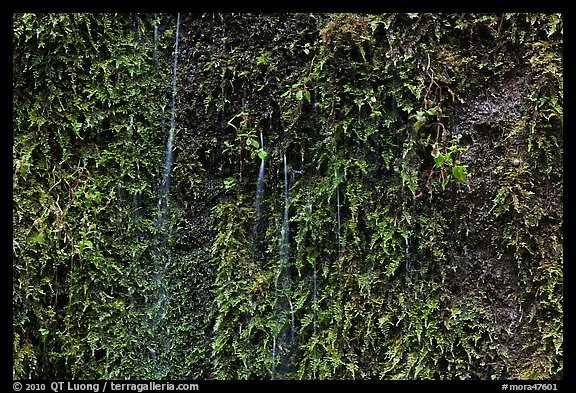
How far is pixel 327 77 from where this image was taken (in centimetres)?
248

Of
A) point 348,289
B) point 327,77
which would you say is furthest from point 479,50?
point 348,289

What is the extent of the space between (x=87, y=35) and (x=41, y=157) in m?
0.71

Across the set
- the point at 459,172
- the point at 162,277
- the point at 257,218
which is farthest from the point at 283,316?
the point at 459,172

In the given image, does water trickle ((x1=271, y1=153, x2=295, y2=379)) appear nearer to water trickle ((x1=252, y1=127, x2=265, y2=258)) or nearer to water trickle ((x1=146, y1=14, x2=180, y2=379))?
water trickle ((x1=252, y1=127, x2=265, y2=258))

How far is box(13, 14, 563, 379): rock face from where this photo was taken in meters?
2.43

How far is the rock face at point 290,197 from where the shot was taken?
2434 millimetres

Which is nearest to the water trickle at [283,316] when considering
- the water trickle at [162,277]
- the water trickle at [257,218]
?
the water trickle at [257,218]

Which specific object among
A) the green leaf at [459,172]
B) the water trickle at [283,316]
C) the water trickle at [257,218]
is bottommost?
the water trickle at [283,316]

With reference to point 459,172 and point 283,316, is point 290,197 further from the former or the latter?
point 459,172

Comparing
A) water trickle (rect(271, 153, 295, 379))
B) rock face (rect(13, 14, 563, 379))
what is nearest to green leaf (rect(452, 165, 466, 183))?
rock face (rect(13, 14, 563, 379))

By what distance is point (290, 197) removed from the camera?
2549 millimetres

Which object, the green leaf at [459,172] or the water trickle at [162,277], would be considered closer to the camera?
the green leaf at [459,172]

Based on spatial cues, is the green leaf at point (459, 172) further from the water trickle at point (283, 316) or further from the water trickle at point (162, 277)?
the water trickle at point (162, 277)

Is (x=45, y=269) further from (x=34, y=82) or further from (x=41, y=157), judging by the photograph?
(x=34, y=82)
